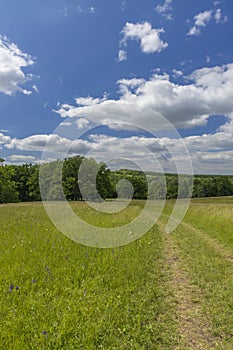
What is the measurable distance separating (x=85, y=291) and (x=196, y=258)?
16.5 ft

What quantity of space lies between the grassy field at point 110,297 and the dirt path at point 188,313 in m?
0.02

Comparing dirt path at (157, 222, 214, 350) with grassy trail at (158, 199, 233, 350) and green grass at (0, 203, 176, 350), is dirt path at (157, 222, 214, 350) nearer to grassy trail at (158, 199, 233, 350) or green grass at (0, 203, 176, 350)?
grassy trail at (158, 199, 233, 350)

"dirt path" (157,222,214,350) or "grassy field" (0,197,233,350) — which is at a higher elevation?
"grassy field" (0,197,233,350)

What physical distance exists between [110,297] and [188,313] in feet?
5.20

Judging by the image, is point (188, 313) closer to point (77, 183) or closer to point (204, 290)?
point (204, 290)

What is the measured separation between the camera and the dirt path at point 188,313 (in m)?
4.35

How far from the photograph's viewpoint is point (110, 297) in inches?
220

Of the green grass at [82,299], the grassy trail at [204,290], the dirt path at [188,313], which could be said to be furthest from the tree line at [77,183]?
the dirt path at [188,313]

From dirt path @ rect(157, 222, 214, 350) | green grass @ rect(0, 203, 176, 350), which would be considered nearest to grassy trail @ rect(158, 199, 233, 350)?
dirt path @ rect(157, 222, 214, 350)

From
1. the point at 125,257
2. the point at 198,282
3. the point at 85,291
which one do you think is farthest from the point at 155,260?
the point at 85,291

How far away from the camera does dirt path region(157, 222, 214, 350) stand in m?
4.35

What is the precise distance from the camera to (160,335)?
446 cm

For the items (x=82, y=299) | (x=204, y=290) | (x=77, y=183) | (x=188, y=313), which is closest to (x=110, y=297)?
(x=82, y=299)

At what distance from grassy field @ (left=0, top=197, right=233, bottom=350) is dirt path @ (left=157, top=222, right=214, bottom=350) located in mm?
18
